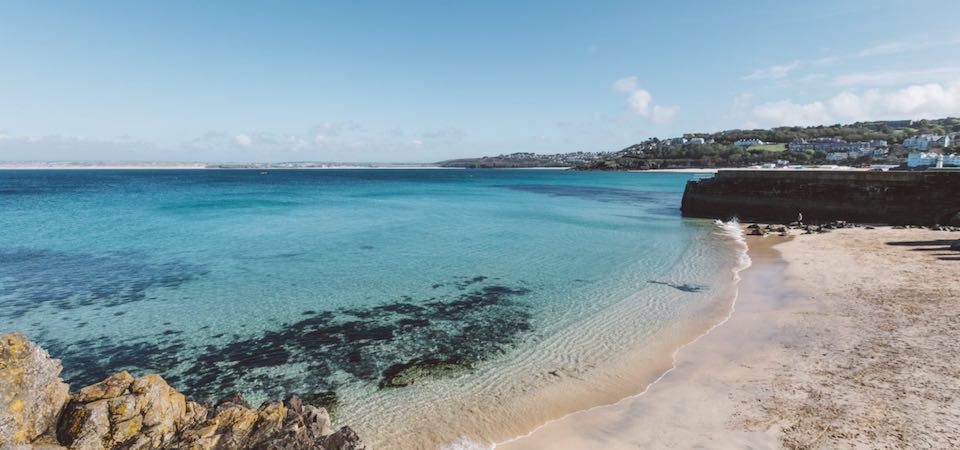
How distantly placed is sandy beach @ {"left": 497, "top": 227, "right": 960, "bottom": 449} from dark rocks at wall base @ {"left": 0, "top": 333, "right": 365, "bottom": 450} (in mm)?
3749

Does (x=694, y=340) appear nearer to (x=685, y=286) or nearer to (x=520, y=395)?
(x=520, y=395)

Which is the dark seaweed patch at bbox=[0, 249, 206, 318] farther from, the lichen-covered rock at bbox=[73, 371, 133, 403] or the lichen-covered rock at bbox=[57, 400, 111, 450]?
the lichen-covered rock at bbox=[57, 400, 111, 450]

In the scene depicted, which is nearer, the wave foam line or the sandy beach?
the sandy beach

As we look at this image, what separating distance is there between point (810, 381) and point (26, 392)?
12714mm

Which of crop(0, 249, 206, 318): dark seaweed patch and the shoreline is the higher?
crop(0, 249, 206, 318): dark seaweed patch

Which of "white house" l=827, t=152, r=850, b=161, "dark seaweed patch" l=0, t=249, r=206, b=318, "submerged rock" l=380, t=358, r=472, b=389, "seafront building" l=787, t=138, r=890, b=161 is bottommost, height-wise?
"submerged rock" l=380, t=358, r=472, b=389

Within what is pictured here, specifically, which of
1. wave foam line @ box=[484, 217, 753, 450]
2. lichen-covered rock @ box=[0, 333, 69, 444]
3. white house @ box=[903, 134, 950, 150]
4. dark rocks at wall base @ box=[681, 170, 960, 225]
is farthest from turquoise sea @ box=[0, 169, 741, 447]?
white house @ box=[903, 134, 950, 150]

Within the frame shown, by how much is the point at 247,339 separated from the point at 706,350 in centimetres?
1183

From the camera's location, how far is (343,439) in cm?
652

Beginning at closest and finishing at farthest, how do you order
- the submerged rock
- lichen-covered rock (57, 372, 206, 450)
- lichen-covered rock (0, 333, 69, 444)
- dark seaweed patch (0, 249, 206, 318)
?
1. lichen-covered rock (0, 333, 69, 444)
2. lichen-covered rock (57, 372, 206, 450)
3. the submerged rock
4. dark seaweed patch (0, 249, 206, 318)

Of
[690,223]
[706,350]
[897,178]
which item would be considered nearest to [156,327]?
[706,350]

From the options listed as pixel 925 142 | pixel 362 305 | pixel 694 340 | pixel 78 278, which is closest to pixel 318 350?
pixel 362 305

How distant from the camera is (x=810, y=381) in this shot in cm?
911

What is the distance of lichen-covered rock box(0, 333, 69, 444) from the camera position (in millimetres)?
5316
